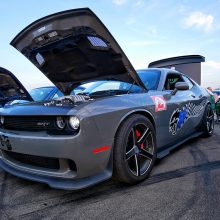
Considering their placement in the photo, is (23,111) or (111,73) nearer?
(23,111)

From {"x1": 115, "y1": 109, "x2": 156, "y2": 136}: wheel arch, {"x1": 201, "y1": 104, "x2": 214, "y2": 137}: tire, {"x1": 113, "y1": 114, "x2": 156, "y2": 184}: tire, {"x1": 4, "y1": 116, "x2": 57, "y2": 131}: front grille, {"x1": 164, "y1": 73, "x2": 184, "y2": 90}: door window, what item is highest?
{"x1": 164, "y1": 73, "x2": 184, "y2": 90}: door window

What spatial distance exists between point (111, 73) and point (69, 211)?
178cm

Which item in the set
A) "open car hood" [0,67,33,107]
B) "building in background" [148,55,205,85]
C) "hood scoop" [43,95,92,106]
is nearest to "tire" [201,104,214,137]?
A: "hood scoop" [43,95,92,106]

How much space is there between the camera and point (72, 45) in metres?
2.99

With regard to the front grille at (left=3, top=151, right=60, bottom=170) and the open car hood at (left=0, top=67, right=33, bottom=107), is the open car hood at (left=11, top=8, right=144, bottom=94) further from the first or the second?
the front grille at (left=3, top=151, right=60, bottom=170)

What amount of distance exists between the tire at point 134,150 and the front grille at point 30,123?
627mm

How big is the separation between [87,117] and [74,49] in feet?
4.30

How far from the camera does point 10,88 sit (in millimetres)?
4367

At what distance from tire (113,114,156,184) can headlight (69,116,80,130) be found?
45 cm

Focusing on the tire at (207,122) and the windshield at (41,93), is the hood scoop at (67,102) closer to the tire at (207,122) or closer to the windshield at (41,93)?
the tire at (207,122)

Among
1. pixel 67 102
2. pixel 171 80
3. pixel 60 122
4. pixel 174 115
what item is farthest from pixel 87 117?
pixel 171 80

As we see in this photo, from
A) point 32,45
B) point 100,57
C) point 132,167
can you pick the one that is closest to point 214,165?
point 132,167

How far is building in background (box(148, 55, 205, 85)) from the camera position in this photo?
9.28 m

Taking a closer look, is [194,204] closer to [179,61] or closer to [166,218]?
[166,218]
